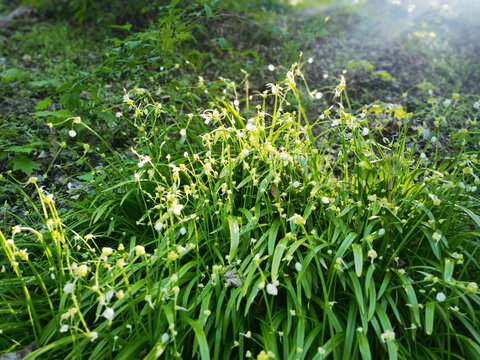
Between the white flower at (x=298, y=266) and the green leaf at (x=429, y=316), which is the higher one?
the white flower at (x=298, y=266)

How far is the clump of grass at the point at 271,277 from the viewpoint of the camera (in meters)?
1.90

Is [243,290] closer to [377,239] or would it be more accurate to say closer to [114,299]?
[114,299]

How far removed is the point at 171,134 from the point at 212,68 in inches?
65.2

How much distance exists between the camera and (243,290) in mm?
2016

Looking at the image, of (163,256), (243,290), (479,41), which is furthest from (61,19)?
(479,41)

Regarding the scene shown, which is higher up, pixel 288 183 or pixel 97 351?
pixel 288 183

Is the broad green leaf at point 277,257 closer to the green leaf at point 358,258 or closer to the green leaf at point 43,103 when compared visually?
the green leaf at point 358,258

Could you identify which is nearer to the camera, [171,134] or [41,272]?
[41,272]

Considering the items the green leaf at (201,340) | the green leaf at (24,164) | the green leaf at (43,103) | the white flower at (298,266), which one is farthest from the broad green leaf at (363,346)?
the green leaf at (43,103)

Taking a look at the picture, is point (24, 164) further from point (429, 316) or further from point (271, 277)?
point (429, 316)

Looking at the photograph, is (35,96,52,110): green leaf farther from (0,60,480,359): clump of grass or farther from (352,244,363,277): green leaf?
(352,244,363,277): green leaf

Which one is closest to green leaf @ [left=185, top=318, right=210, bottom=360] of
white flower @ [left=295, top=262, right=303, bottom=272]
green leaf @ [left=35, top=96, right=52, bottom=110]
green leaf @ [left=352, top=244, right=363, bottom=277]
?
white flower @ [left=295, top=262, right=303, bottom=272]

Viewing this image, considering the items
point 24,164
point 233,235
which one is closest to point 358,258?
point 233,235

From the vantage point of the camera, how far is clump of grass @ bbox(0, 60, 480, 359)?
6.22ft
